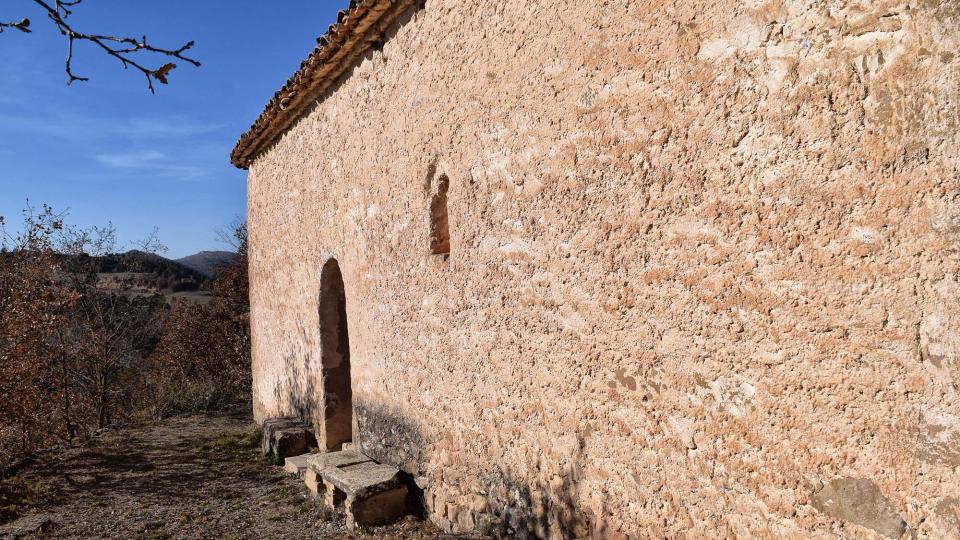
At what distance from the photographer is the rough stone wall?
6.66 feet

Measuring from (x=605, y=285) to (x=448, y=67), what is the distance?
6.68 feet

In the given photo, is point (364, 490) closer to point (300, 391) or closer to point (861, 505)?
point (300, 391)

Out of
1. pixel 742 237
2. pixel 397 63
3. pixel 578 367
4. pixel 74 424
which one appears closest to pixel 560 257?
pixel 578 367

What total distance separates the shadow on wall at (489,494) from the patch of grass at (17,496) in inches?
139

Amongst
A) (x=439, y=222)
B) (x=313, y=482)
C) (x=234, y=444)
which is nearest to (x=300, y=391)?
(x=234, y=444)

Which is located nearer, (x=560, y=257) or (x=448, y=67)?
(x=560, y=257)

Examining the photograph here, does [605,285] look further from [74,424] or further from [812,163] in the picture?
[74,424]

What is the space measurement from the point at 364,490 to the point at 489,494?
121cm

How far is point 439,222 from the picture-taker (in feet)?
14.8

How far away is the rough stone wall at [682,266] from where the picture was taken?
6.66ft

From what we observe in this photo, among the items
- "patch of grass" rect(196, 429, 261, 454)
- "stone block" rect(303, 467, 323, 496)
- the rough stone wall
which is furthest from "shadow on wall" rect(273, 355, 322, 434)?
the rough stone wall

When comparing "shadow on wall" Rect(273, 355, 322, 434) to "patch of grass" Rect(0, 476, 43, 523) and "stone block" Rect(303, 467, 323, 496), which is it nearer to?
"stone block" Rect(303, 467, 323, 496)

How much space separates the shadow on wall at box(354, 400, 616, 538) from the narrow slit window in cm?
139

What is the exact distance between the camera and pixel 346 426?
700cm
